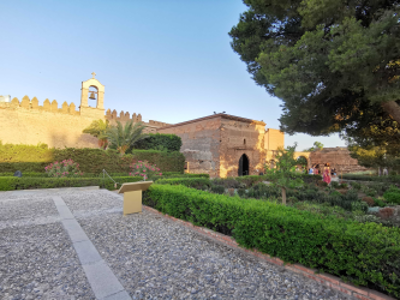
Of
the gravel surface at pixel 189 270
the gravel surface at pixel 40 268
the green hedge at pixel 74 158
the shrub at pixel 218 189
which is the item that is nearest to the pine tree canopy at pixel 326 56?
the shrub at pixel 218 189

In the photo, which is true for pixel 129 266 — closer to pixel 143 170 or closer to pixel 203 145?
pixel 143 170

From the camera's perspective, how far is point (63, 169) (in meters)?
11.6

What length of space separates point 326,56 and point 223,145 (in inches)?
370

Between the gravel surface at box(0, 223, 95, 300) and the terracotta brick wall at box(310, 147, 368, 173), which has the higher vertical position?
the terracotta brick wall at box(310, 147, 368, 173)

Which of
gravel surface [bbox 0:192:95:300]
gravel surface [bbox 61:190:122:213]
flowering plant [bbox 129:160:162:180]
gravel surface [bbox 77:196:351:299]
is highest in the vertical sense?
flowering plant [bbox 129:160:162:180]

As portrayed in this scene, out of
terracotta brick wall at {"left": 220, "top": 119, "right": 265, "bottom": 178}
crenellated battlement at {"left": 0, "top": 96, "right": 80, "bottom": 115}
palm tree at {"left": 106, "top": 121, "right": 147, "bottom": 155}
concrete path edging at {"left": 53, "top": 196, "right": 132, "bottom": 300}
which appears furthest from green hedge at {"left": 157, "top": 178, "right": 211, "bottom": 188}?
crenellated battlement at {"left": 0, "top": 96, "right": 80, "bottom": 115}

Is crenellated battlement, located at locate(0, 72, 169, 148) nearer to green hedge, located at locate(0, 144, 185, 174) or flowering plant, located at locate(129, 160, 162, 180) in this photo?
green hedge, located at locate(0, 144, 185, 174)

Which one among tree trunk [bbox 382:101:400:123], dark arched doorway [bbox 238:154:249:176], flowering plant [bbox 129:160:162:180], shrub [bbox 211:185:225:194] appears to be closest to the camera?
tree trunk [bbox 382:101:400:123]

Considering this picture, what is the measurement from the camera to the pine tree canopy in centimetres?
640

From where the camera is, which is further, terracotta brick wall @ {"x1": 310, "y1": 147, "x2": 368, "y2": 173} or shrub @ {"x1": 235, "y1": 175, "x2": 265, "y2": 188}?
terracotta brick wall @ {"x1": 310, "y1": 147, "x2": 368, "y2": 173}

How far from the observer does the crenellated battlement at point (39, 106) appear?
20.5m

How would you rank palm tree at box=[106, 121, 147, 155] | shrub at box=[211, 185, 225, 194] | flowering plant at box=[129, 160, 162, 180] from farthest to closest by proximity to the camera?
palm tree at box=[106, 121, 147, 155] → flowering plant at box=[129, 160, 162, 180] → shrub at box=[211, 185, 225, 194]

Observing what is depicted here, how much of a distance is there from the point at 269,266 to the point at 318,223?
93 centimetres

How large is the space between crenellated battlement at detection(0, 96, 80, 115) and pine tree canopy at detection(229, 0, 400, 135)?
66.5 ft
